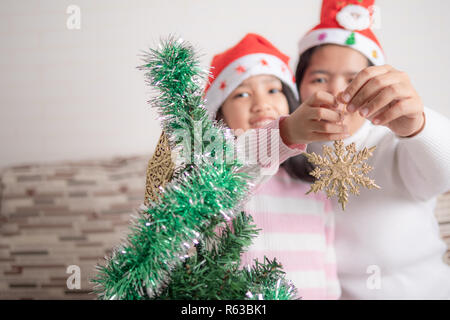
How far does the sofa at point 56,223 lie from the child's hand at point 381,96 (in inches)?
23.6

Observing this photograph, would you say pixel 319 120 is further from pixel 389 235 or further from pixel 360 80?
pixel 389 235

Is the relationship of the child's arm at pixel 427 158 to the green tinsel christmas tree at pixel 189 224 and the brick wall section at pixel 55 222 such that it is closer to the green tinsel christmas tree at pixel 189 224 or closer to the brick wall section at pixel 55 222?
the green tinsel christmas tree at pixel 189 224

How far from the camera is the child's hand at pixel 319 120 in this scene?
449 millimetres

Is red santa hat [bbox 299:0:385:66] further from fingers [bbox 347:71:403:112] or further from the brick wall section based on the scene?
the brick wall section

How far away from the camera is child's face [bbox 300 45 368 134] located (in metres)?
0.61

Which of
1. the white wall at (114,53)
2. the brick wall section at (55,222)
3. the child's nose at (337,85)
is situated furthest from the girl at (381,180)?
the brick wall section at (55,222)

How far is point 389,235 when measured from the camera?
0.67m

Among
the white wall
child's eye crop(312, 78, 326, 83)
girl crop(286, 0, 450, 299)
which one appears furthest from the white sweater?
the white wall

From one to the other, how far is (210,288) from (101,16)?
0.66 m

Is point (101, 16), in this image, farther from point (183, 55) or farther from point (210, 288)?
point (210, 288)

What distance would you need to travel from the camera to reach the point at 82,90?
866 millimetres
